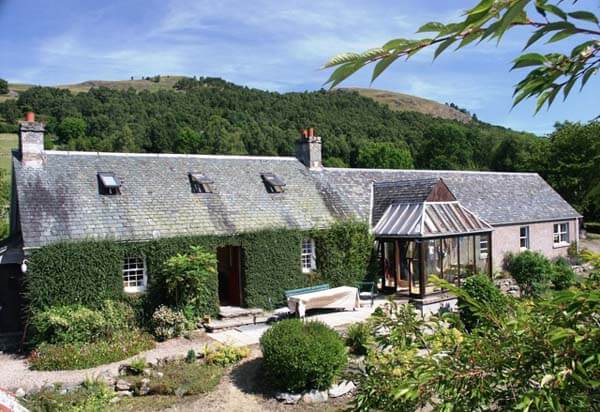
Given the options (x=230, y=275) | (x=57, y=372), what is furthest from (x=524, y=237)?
(x=57, y=372)

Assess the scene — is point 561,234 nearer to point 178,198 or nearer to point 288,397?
point 178,198

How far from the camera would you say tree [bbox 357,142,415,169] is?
62938mm

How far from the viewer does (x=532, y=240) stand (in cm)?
2645

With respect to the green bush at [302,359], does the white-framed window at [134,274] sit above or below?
above

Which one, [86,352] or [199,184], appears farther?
[199,184]

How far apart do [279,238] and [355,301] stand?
3768mm

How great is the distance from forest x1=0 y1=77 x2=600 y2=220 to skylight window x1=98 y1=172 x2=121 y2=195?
3725cm

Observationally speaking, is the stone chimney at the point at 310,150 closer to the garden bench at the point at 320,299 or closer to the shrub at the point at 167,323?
the garden bench at the point at 320,299

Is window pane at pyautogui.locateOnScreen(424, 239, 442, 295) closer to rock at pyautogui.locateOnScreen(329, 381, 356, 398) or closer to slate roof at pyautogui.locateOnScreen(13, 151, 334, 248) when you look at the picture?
slate roof at pyautogui.locateOnScreen(13, 151, 334, 248)

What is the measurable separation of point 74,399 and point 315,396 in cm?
542

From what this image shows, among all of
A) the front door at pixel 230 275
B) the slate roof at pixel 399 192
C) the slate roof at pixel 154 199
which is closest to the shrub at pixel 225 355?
the front door at pixel 230 275

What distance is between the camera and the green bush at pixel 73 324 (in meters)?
13.9

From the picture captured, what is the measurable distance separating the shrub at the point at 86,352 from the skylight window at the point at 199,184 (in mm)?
6549

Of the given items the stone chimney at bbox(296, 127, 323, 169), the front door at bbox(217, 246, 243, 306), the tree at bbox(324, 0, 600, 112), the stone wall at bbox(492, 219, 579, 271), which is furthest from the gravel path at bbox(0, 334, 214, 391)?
the stone wall at bbox(492, 219, 579, 271)
